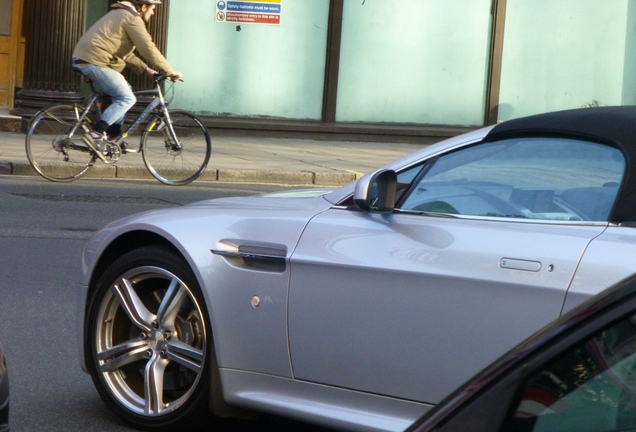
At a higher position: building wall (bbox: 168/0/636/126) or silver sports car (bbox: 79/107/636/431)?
building wall (bbox: 168/0/636/126)

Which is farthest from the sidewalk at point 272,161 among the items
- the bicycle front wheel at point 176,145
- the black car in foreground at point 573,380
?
the black car in foreground at point 573,380

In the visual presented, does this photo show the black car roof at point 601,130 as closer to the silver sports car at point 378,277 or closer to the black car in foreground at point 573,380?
the silver sports car at point 378,277

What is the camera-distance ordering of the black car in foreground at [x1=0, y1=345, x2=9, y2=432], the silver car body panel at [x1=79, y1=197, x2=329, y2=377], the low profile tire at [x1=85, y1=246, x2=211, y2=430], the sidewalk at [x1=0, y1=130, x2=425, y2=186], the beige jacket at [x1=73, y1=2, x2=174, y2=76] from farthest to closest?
the sidewalk at [x1=0, y1=130, x2=425, y2=186] → the beige jacket at [x1=73, y1=2, x2=174, y2=76] → the low profile tire at [x1=85, y1=246, x2=211, y2=430] → the silver car body panel at [x1=79, y1=197, x2=329, y2=377] → the black car in foreground at [x1=0, y1=345, x2=9, y2=432]

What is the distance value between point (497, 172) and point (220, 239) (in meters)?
1.08

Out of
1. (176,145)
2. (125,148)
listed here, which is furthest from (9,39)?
(176,145)

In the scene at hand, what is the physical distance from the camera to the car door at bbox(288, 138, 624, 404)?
149 inches

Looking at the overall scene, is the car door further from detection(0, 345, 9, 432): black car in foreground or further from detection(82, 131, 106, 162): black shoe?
detection(82, 131, 106, 162): black shoe

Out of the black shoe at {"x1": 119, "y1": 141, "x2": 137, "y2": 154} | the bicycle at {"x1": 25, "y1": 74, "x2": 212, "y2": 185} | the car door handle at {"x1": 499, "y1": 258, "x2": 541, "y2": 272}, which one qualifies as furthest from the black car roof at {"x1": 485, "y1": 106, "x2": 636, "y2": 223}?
the black shoe at {"x1": 119, "y1": 141, "x2": 137, "y2": 154}

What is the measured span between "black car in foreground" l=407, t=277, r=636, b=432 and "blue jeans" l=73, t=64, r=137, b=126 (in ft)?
35.0

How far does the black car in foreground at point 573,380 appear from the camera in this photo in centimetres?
186

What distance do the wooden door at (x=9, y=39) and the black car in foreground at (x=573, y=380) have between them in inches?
669

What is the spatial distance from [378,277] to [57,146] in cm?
875

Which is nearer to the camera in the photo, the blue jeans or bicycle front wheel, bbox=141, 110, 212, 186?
the blue jeans

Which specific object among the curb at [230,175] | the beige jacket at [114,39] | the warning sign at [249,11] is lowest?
the curb at [230,175]
